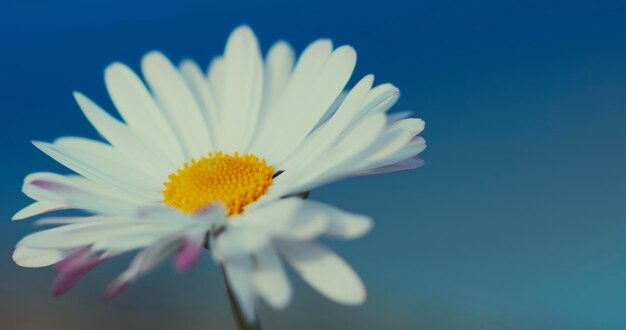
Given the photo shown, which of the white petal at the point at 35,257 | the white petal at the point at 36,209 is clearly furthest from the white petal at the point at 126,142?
the white petal at the point at 35,257

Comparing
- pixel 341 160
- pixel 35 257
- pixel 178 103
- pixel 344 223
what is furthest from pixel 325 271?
pixel 178 103

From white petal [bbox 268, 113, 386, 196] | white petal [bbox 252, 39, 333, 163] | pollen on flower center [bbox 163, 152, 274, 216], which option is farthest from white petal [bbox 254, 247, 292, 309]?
white petal [bbox 252, 39, 333, 163]

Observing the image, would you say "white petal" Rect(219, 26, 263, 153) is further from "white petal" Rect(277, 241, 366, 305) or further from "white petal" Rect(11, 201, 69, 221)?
"white petal" Rect(277, 241, 366, 305)

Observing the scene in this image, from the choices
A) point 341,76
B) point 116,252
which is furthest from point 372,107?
point 116,252

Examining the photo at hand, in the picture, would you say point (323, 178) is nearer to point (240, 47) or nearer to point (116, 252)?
point (116, 252)

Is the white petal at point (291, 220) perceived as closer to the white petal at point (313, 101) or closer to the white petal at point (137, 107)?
the white petal at point (313, 101)

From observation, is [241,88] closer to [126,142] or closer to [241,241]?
[126,142]
